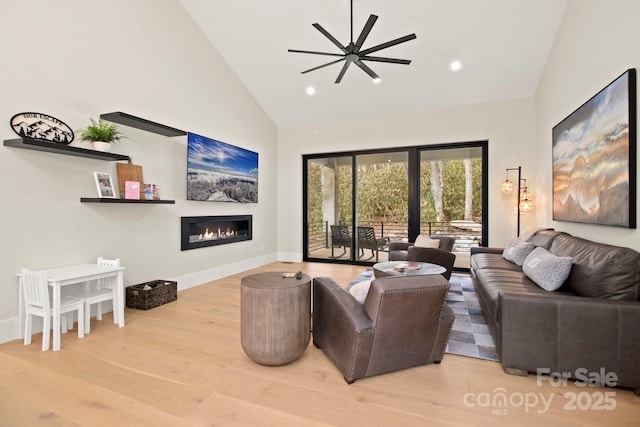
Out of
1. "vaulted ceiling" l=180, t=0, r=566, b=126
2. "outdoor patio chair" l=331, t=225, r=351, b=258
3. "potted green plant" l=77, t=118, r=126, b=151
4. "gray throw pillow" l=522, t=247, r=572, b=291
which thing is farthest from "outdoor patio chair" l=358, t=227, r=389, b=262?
"potted green plant" l=77, t=118, r=126, b=151

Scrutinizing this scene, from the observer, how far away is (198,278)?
16.5ft

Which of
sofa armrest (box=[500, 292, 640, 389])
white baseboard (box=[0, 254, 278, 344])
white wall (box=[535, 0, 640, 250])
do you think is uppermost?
white wall (box=[535, 0, 640, 250])

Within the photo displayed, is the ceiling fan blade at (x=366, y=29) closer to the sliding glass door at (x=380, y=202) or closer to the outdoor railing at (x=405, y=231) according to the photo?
the sliding glass door at (x=380, y=202)

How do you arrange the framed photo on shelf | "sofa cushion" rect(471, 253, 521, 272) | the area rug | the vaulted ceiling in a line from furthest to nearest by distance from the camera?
the vaulted ceiling → "sofa cushion" rect(471, 253, 521, 272) → the framed photo on shelf → the area rug

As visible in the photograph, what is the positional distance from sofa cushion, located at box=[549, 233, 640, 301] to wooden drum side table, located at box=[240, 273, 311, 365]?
2.18m

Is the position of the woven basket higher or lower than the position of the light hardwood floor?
higher

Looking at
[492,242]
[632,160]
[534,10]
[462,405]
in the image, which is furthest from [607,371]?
[534,10]

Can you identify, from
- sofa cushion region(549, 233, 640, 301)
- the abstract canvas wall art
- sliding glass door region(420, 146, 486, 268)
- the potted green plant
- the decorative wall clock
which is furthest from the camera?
sliding glass door region(420, 146, 486, 268)

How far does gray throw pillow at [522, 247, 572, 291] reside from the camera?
108 inches

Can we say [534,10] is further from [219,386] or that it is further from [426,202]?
[219,386]

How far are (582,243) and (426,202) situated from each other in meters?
3.33

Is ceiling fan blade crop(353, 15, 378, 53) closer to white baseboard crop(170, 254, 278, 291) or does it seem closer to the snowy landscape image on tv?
the snowy landscape image on tv

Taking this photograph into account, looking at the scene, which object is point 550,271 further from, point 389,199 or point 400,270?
point 389,199

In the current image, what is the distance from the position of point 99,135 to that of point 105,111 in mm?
480
